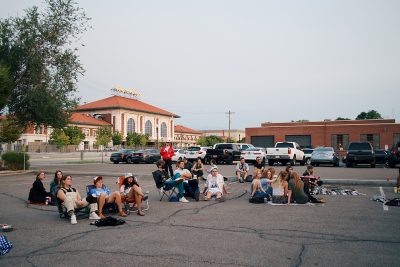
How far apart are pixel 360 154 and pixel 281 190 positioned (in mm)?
18170

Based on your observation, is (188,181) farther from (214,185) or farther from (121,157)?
(121,157)

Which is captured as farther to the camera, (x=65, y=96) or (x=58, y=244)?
(x=65, y=96)

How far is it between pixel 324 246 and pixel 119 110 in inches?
3706

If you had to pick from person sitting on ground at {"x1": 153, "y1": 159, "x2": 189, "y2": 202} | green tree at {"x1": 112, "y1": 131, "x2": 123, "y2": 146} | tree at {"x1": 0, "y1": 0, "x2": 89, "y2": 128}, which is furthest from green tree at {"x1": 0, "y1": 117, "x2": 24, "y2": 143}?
green tree at {"x1": 112, "y1": 131, "x2": 123, "y2": 146}

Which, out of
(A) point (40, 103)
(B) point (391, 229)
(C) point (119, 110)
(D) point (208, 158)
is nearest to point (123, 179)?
(B) point (391, 229)

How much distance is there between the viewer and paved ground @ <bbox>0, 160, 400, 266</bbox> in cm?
555

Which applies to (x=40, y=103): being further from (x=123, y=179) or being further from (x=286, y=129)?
(x=286, y=129)

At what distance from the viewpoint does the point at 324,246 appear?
628cm

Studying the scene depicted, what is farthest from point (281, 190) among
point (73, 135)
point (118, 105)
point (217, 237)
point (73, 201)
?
point (118, 105)

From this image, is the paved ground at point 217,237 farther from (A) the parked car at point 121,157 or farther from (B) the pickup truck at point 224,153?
(A) the parked car at point 121,157

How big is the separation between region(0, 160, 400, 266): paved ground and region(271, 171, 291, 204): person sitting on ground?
483 mm

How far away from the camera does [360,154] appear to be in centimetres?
2673

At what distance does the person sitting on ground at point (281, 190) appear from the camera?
1098 cm

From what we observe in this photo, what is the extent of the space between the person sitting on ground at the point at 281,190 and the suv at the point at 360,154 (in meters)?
18.0
